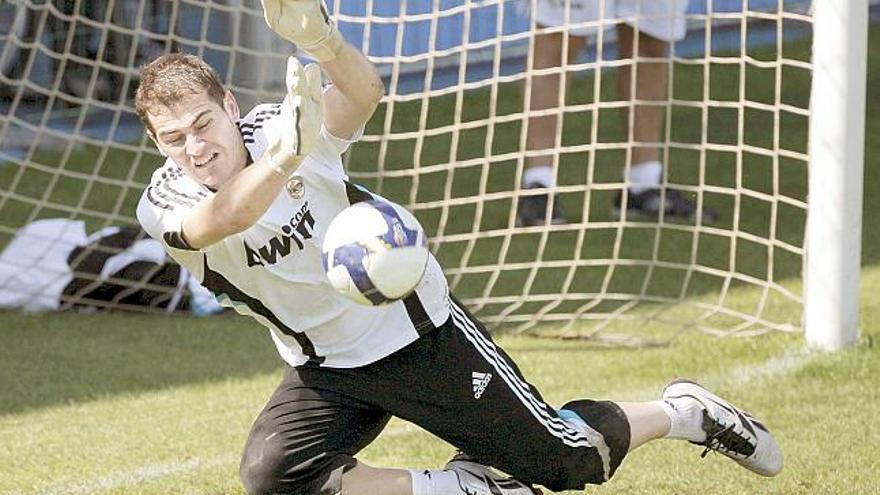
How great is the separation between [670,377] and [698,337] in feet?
1.39

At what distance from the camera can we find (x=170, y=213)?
321 centimetres

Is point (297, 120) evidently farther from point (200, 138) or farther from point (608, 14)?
point (608, 14)

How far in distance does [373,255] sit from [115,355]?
8.14 feet

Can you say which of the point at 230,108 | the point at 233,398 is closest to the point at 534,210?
the point at 233,398

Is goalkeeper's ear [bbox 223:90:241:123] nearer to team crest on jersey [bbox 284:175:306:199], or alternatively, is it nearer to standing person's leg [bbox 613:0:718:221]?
team crest on jersey [bbox 284:175:306:199]

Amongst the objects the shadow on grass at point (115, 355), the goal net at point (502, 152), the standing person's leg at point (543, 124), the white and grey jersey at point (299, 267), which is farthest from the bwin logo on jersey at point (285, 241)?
Result: the standing person's leg at point (543, 124)

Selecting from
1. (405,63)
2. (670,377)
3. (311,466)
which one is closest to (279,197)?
(311,466)

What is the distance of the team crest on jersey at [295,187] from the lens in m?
3.25

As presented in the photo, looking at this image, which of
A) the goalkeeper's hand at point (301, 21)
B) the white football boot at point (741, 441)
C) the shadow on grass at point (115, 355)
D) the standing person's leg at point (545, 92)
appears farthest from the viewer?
the standing person's leg at point (545, 92)

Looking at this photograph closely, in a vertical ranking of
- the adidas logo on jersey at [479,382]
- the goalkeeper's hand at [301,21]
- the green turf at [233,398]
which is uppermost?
the goalkeeper's hand at [301,21]

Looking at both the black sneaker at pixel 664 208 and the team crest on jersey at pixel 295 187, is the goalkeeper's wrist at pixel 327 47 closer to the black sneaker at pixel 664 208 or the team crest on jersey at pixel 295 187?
the team crest on jersey at pixel 295 187

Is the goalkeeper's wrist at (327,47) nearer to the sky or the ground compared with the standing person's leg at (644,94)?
nearer to the sky

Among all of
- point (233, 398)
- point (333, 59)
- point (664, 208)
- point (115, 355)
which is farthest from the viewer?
point (664, 208)

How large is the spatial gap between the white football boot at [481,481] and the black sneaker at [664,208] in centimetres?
307
